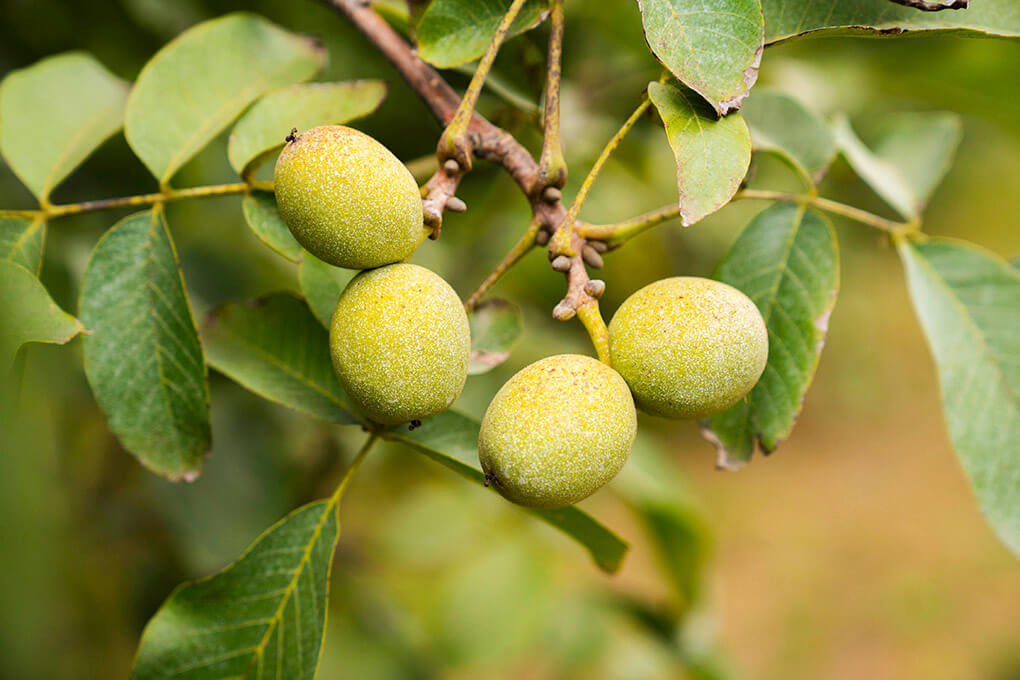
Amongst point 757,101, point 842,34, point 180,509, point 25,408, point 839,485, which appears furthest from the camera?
point 839,485

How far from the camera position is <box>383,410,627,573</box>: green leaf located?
82cm

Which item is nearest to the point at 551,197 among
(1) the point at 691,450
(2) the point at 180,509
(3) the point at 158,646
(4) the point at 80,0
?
(3) the point at 158,646

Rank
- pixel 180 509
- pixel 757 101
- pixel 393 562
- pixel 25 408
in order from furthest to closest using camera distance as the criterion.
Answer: pixel 393 562 < pixel 180 509 < pixel 757 101 < pixel 25 408

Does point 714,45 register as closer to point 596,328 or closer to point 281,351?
point 596,328

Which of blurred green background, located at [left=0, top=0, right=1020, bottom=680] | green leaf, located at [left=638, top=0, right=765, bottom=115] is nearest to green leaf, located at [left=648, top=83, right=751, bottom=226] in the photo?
green leaf, located at [left=638, top=0, right=765, bottom=115]

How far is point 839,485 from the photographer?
4.11m

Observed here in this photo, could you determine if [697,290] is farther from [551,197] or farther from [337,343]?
[337,343]

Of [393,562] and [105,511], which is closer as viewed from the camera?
[105,511]

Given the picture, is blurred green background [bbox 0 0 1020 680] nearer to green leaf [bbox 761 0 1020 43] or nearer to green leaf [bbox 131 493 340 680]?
green leaf [bbox 131 493 340 680]

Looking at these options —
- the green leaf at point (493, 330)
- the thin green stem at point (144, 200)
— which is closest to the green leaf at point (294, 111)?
the thin green stem at point (144, 200)

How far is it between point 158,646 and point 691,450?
3783 millimetres

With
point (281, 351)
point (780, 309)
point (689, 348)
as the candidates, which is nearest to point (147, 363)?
point (281, 351)

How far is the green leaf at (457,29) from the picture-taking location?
2.75 ft

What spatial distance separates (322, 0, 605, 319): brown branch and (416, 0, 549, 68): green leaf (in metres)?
0.04
